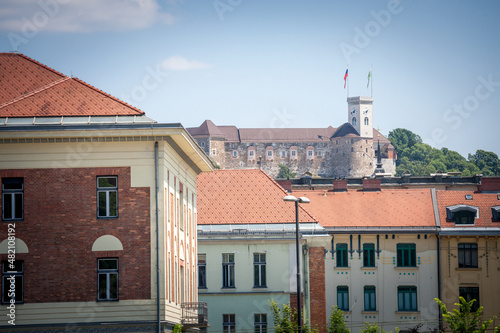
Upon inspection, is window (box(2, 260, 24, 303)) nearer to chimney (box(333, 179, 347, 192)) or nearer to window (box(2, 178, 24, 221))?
window (box(2, 178, 24, 221))

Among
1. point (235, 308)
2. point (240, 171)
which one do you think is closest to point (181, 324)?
point (235, 308)

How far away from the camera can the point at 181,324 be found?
38906 millimetres

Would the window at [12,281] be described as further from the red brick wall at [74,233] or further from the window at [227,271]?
the window at [227,271]

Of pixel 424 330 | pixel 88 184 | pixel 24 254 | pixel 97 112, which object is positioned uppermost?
pixel 97 112

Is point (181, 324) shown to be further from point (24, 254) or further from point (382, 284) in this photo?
point (382, 284)

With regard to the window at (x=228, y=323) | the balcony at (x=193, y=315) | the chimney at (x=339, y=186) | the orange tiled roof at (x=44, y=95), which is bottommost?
the window at (x=228, y=323)

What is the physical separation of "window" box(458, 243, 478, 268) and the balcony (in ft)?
89.3

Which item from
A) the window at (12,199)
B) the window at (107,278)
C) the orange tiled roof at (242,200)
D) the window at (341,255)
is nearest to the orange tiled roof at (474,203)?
the window at (341,255)

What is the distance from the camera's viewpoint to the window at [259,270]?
183 feet

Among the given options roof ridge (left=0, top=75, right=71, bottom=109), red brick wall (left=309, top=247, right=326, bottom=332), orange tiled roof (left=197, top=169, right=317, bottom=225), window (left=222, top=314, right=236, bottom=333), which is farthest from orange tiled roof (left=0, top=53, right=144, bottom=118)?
red brick wall (left=309, top=247, right=326, bottom=332)

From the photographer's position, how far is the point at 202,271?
56031 millimetres

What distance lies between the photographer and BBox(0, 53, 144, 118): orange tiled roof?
121 ft

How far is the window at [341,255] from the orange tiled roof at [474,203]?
239 inches

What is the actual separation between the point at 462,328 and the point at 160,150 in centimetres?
1521
